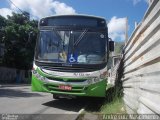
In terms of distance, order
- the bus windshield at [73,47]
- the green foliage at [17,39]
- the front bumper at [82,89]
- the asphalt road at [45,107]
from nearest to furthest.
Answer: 1. the asphalt road at [45,107]
2. the front bumper at [82,89]
3. the bus windshield at [73,47]
4. the green foliage at [17,39]

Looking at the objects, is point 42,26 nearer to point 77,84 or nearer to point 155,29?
point 77,84

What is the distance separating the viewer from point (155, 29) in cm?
527

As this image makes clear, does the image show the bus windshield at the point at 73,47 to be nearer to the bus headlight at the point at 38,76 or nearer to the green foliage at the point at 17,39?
the bus headlight at the point at 38,76

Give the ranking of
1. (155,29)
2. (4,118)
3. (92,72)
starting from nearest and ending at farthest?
(155,29), (4,118), (92,72)

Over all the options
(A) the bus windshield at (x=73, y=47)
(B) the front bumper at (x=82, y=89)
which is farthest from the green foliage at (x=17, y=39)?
(B) the front bumper at (x=82, y=89)

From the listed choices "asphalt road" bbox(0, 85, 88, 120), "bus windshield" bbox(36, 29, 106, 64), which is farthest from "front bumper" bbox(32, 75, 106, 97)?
"bus windshield" bbox(36, 29, 106, 64)

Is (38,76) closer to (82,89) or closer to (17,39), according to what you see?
(82,89)

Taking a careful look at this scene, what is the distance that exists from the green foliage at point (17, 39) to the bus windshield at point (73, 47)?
34.6 m

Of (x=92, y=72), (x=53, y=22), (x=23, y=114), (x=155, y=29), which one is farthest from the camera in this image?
(x=53, y=22)

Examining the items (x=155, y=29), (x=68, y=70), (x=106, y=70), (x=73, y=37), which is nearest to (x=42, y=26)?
(x=73, y=37)

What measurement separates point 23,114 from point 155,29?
4.88m

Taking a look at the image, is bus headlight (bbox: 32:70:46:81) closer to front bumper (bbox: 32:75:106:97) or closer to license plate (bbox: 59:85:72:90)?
front bumper (bbox: 32:75:106:97)

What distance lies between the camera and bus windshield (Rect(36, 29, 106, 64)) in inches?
419

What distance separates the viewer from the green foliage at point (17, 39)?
46219 mm
